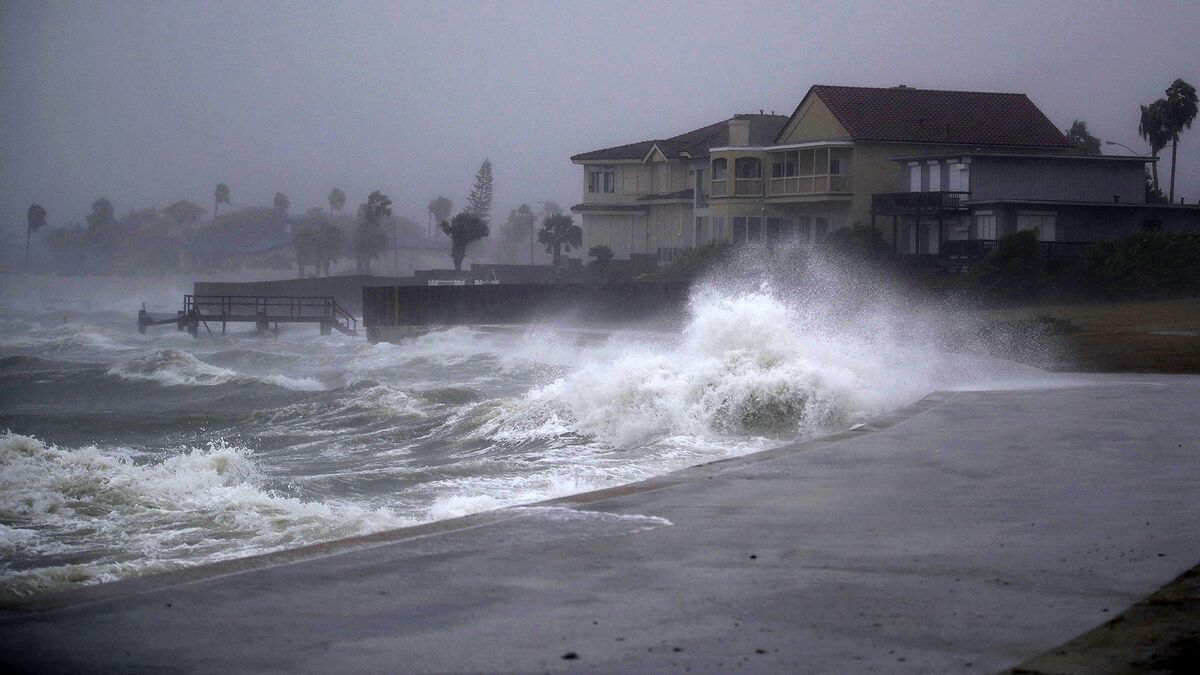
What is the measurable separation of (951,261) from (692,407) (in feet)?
104

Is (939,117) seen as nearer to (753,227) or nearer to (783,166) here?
(783,166)

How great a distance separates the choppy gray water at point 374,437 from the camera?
33.0ft

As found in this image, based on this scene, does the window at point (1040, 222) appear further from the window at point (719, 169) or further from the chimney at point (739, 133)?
the window at point (719, 169)

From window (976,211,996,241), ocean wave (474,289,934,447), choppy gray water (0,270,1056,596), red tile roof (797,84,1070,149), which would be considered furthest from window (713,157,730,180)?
ocean wave (474,289,934,447)

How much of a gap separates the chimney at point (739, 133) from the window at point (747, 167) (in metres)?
0.77

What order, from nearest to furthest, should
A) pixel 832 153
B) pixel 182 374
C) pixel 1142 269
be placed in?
Answer: pixel 182 374
pixel 1142 269
pixel 832 153

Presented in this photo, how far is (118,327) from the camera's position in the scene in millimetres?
80625

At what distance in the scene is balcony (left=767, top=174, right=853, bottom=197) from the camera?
5322 cm

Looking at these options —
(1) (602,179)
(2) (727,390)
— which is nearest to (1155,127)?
(1) (602,179)

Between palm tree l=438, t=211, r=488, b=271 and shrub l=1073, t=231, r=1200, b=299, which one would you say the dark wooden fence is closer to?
shrub l=1073, t=231, r=1200, b=299

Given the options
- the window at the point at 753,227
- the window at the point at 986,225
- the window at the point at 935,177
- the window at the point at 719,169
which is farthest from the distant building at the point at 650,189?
the window at the point at 986,225

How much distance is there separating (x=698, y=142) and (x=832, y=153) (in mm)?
16131

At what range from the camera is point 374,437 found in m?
18.8

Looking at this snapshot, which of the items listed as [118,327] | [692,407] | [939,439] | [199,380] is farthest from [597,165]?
[939,439]
